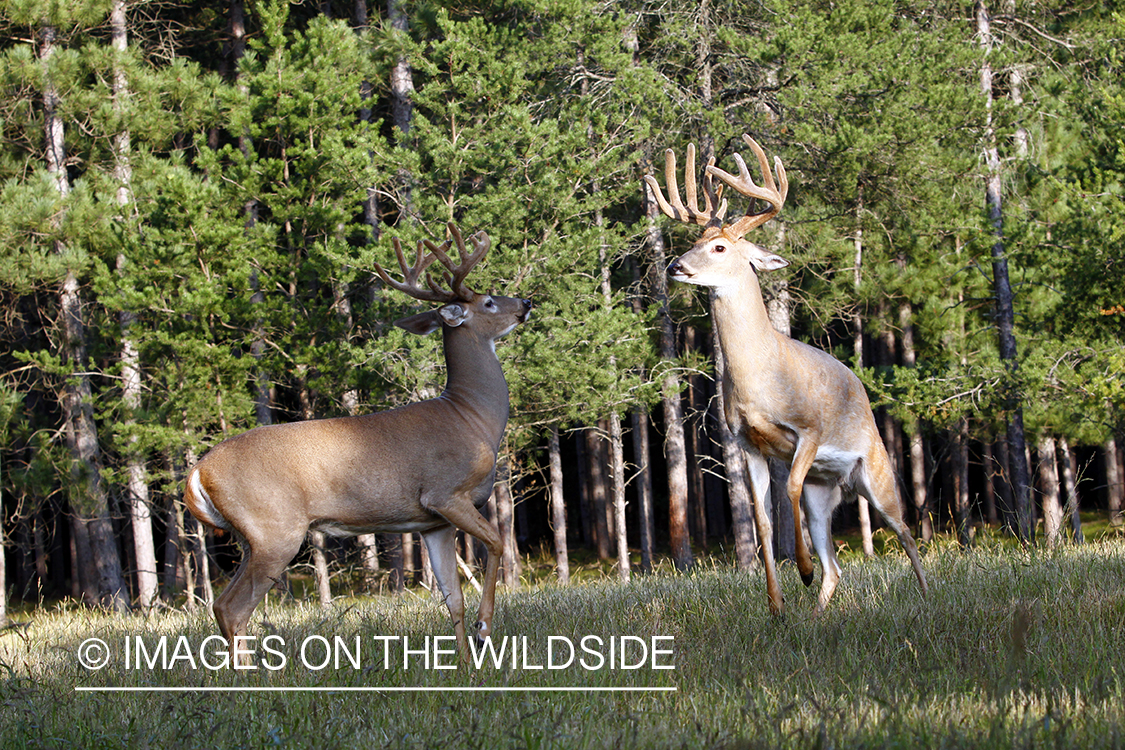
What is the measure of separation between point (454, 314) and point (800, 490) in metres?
2.14

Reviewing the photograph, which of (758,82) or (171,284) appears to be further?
(758,82)

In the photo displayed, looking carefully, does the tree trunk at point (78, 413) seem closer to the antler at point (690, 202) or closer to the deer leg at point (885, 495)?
the antler at point (690, 202)

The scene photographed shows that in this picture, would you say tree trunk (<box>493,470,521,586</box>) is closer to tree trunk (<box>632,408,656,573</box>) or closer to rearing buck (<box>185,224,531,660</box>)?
tree trunk (<box>632,408,656,573</box>)

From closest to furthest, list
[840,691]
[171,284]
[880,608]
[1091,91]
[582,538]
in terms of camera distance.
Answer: [840,691]
[880,608]
[171,284]
[1091,91]
[582,538]

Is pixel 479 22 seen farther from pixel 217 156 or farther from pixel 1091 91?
pixel 1091 91

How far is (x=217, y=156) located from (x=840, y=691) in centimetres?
1208

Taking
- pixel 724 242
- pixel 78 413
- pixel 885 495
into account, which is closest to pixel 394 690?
pixel 724 242

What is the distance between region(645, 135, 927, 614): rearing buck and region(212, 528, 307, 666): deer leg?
2.37 meters

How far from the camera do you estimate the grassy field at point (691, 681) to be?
120 inches

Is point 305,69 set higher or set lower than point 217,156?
higher

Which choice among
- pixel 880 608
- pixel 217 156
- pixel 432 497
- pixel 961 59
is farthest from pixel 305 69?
pixel 880 608

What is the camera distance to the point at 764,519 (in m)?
5.23

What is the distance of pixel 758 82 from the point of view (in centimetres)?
1502

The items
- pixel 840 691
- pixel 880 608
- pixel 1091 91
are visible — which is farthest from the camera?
pixel 1091 91
